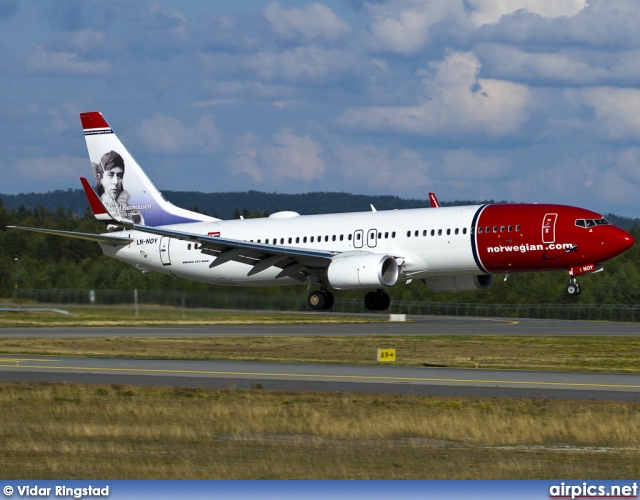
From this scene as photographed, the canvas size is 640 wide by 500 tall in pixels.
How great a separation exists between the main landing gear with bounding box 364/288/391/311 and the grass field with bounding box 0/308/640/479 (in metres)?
22.7

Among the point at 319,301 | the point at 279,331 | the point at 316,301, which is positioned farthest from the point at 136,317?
the point at 319,301

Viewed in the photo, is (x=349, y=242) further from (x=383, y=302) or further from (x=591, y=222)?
(x=591, y=222)

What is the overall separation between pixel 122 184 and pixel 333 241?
14279 millimetres

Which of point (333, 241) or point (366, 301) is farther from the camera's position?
point (366, 301)

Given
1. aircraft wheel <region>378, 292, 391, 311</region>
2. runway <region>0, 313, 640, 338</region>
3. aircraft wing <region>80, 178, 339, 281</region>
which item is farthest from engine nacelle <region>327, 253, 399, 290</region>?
runway <region>0, 313, 640, 338</region>

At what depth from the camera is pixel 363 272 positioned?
156ft

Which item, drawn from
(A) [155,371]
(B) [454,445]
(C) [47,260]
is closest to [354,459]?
(B) [454,445]

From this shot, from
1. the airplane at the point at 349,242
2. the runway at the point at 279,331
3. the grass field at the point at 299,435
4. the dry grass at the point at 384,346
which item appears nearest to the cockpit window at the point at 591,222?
the airplane at the point at 349,242

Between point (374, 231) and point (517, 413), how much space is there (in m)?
25.5

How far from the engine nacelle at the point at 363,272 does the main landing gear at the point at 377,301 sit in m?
3.11

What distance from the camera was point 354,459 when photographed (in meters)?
19.3

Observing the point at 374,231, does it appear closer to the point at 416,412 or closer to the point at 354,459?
the point at 416,412

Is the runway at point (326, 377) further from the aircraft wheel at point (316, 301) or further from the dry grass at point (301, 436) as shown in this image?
the aircraft wheel at point (316, 301)

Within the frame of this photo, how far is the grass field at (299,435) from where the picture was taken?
18250mm
